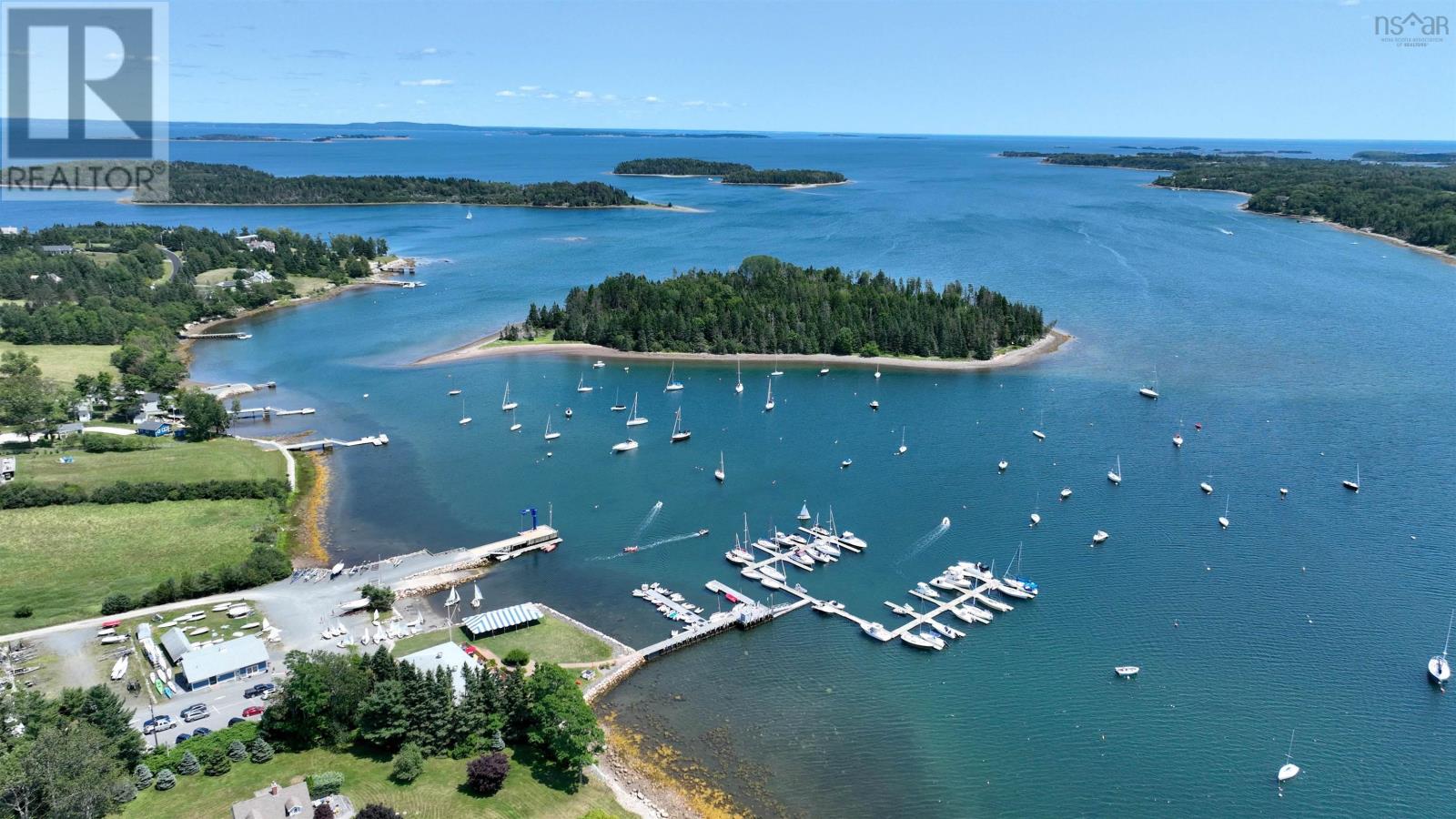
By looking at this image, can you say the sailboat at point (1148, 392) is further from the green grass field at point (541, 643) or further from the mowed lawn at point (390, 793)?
the mowed lawn at point (390, 793)

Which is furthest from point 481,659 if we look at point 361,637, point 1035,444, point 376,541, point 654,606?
point 1035,444

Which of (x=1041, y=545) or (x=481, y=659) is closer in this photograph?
(x=481, y=659)

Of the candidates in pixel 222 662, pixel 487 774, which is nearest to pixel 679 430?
pixel 222 662

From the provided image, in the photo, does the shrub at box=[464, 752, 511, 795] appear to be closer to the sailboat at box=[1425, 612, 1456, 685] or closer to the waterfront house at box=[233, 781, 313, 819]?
the waterfront house at box=[233, 781, 313, 819]

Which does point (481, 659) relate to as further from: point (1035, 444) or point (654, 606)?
point (1035, 444)

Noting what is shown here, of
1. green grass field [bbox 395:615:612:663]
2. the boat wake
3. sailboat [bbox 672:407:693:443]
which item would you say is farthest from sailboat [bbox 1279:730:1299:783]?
sailboat [bbox 672:407:693:443]

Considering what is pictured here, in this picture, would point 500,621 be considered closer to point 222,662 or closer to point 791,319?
point 222,662

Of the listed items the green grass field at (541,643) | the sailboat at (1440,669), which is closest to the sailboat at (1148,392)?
the sailboat at (1440,669)
